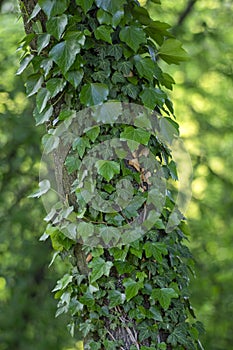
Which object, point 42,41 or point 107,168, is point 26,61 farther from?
point 107,168

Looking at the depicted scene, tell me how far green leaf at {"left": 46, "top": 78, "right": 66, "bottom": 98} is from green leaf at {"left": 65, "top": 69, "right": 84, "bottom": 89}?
1.3 inches

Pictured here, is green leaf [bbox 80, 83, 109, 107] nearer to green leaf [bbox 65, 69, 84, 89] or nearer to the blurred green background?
green leaf [bbox 65, 69, 84, 89]

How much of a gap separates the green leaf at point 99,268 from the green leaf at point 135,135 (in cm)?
32

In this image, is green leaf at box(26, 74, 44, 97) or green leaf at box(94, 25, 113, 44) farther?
green leaf at box(26, 74, 44, 97)

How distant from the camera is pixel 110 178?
4.60ft

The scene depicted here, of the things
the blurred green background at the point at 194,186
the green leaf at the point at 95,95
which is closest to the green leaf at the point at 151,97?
the green leaf at the point at 95,95

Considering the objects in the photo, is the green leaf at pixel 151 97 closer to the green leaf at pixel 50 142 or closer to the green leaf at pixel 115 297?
the green leaf at pixel 50 142

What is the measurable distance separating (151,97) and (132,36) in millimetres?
165

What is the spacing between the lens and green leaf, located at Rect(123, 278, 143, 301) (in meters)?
1.40

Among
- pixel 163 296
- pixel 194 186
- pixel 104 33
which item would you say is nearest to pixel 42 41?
pixel 104 33

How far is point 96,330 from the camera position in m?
1.46

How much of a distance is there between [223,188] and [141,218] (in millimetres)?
2690

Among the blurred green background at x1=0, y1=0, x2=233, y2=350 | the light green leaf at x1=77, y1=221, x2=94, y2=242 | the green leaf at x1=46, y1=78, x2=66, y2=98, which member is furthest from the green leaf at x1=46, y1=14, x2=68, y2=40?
the blurred green background at x1=0, y1=0, x2=233, y2=350

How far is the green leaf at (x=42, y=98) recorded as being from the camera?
4.95ft
